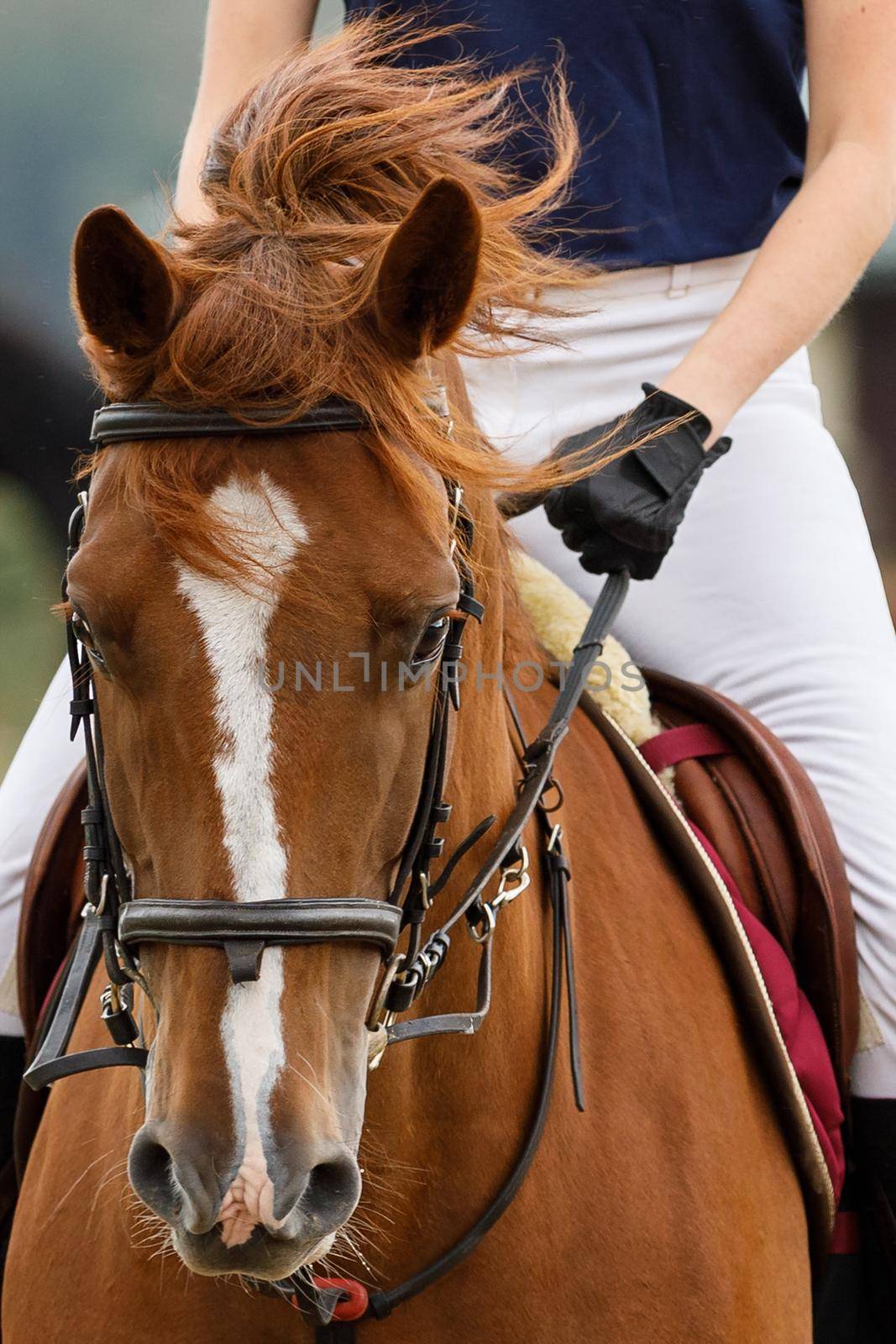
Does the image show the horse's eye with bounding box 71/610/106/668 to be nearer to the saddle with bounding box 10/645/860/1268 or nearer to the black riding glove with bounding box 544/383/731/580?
the saddle with bounding box 10/645/860/1268

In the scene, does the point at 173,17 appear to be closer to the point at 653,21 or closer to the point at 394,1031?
the point at 653,21

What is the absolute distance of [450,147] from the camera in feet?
5.90

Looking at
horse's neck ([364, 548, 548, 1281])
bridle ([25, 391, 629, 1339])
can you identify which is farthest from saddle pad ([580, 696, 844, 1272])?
horse's neck ([364, 548, 548, 1281])

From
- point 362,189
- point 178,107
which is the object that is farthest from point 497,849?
→ point 178,107

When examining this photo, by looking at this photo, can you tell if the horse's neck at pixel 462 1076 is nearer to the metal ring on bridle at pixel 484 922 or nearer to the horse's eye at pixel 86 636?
the metal ring on bridle at pixel 484 922

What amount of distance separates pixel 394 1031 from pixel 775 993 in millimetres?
881

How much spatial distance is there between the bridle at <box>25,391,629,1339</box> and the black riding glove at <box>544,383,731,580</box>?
0.39 m

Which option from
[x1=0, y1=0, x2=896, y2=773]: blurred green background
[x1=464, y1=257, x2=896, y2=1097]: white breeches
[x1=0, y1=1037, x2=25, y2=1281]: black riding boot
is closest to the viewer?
[x1=464, y1=257, x2=896, y2=1097]: white breeches

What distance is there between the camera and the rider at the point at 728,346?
7.43ft

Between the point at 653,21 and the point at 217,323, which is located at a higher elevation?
the point at 653,21

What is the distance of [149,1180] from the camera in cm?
127

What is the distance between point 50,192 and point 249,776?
6.45 metres

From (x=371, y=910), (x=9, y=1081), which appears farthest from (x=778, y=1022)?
(x=9, y=1081)

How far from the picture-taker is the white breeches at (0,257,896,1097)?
2299 millimetres
